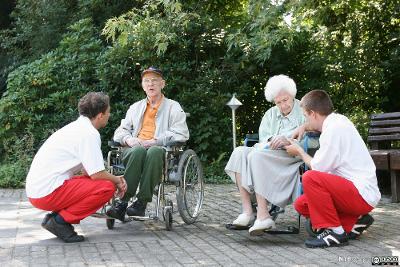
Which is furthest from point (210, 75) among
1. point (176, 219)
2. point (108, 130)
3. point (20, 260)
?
point (20, 260)

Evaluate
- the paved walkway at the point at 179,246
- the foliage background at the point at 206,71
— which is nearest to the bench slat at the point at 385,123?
the foliage background at the point at 206,71

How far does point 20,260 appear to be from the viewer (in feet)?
12.9

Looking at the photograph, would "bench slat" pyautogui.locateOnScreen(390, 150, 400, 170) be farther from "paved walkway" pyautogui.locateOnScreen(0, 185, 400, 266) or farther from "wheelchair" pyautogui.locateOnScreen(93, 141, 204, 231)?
"wheelchair" pyautogui.locateOnScreen(93, 141, 204, 231)

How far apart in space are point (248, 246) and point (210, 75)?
510cm

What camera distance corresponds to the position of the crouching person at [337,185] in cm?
422

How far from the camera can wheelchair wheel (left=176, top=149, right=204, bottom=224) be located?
5.04 m

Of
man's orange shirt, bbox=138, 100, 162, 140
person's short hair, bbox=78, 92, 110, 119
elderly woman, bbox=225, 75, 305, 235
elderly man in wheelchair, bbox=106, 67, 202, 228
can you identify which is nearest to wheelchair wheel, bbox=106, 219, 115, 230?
elderly man in wheelchair, bbox=106, 67, 202, 228

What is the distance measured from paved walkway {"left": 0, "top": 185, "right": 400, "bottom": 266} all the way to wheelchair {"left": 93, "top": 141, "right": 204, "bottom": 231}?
0.13 meters

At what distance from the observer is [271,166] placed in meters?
4.69

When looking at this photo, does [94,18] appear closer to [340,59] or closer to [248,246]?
[340,59]

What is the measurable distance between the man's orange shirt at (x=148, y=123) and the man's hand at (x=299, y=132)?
1276 mm

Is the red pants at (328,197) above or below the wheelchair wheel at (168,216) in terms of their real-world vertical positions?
above

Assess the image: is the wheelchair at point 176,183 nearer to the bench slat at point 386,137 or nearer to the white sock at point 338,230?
the white sock at point 338,230

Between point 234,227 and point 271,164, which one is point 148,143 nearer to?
point 234,227
